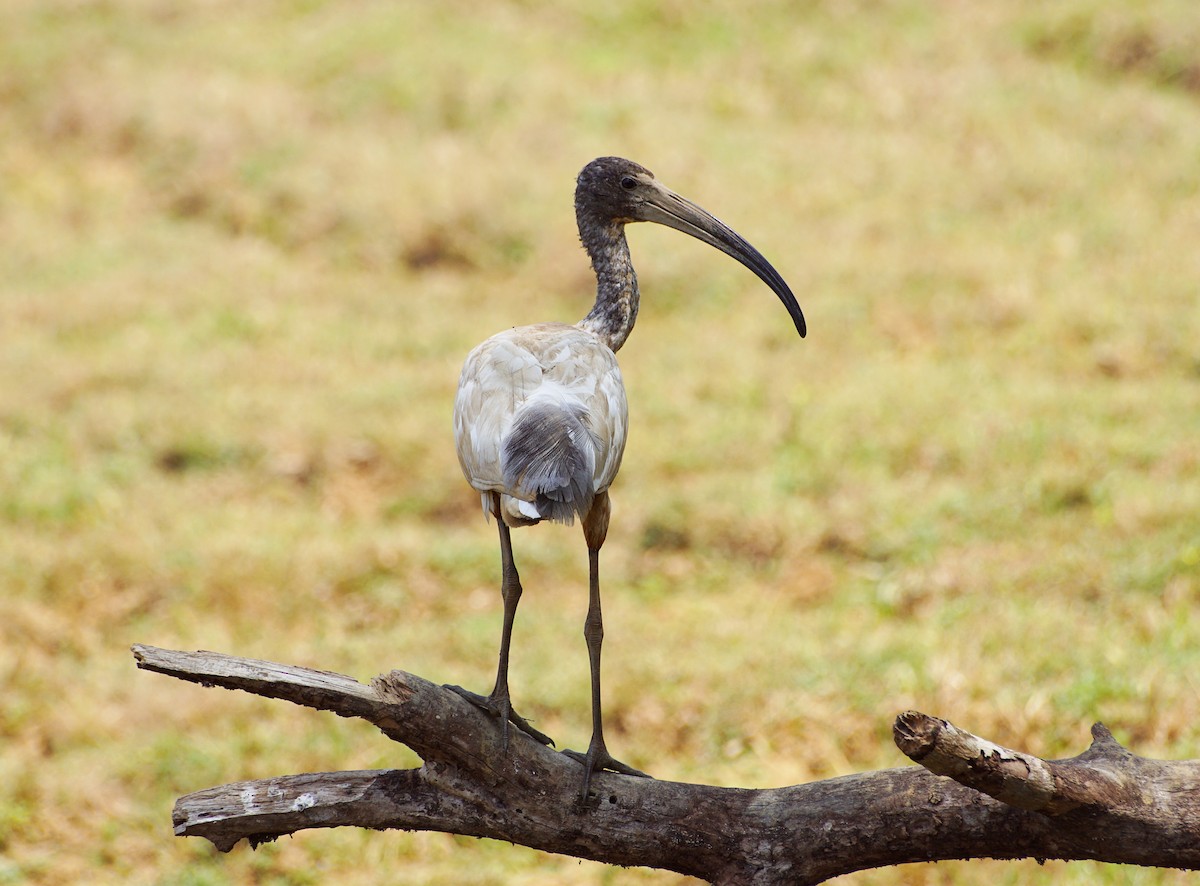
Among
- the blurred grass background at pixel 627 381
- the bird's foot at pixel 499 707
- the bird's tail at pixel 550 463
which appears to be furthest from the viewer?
the blurred grass background at pixel 627 381

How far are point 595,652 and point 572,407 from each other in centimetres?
98

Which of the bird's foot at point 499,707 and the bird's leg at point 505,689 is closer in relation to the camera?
the bird's foot at point 499,707

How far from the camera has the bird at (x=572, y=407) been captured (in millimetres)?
3547

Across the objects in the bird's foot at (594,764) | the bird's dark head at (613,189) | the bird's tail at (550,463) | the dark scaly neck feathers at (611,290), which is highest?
the bird's dark head at (613,189)

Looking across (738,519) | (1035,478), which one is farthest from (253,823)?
(1035,478)

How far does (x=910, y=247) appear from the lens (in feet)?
37.6

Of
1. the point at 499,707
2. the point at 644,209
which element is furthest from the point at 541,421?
the point at 644,209

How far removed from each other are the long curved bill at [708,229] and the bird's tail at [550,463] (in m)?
1.03

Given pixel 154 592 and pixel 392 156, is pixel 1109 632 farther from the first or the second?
pixel 392 156

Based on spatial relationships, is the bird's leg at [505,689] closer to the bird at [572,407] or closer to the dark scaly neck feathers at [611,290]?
the bird at [572,407]

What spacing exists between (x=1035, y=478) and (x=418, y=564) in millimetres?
3703

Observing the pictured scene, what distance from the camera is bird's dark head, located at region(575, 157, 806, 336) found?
4.46 metres

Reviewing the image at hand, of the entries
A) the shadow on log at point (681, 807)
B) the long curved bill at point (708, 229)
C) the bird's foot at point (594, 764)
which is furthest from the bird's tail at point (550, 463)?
the long curved bill at point (708, 229)

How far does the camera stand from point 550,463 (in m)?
3.51
